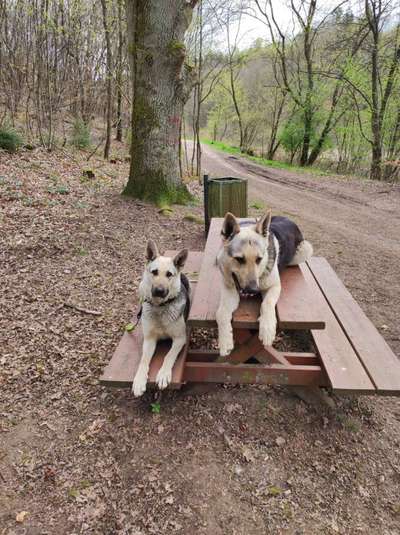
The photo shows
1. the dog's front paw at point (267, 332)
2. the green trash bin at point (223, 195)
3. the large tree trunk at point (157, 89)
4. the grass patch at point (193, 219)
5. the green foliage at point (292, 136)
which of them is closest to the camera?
the dog's front paw at point (267, 332)

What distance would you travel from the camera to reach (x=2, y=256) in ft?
17.4

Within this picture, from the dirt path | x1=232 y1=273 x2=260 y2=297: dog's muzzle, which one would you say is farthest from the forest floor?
x1=232 y1=273 x2=260 y2=297: dog's muzzle

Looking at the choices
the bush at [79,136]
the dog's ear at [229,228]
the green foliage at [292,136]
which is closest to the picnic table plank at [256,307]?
the dog's ear at [229,228]

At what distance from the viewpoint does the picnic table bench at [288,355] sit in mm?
2531

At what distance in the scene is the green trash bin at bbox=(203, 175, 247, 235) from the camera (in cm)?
620

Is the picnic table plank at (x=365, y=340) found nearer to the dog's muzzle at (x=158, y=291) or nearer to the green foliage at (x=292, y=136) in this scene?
the dog's muzzle at (x=158, y=291)

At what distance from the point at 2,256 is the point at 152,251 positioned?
3409 millimetres

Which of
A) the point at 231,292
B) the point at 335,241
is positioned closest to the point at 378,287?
the point at 335,241

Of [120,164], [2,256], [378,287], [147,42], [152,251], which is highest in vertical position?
[147,42]

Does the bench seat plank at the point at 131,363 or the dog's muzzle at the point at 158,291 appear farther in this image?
the dog's muzzle at the point at 158,291

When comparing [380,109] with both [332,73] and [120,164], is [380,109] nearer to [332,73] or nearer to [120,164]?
[332,73]

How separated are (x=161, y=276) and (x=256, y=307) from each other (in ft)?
2.87

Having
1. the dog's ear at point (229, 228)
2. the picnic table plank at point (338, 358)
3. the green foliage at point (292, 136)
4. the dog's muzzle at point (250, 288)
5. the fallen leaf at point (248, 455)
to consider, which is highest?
the green foliage at point (292, 136)

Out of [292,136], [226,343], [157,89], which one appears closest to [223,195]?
[157,89]
